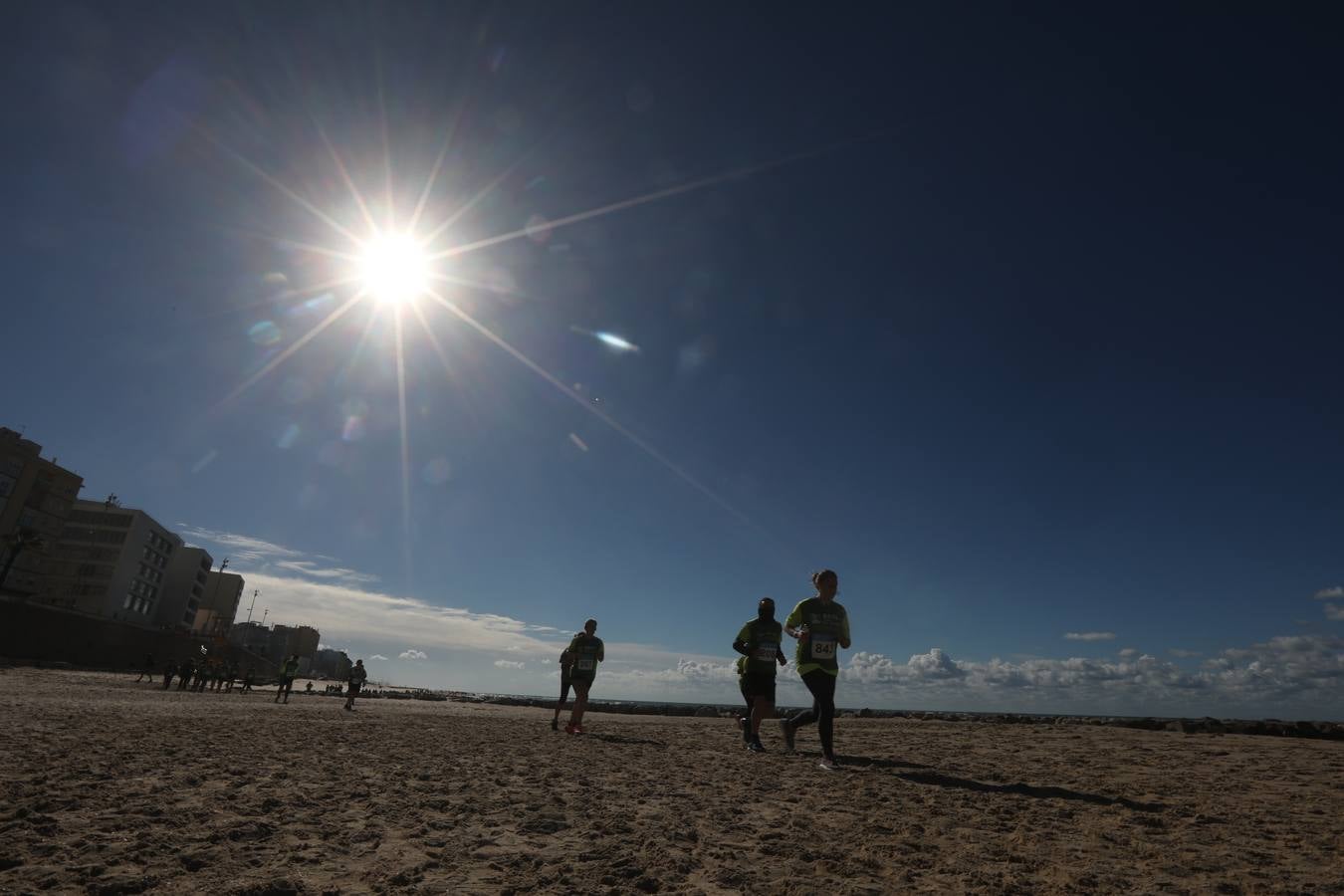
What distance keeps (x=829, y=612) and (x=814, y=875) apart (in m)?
4.74

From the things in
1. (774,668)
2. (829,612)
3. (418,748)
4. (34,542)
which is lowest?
(418,748)

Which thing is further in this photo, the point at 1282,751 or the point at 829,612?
the point at 1282,751

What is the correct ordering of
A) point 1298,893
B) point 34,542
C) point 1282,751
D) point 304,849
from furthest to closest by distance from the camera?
point 34,542, point 1282,751, point 304,849, point 1298,893

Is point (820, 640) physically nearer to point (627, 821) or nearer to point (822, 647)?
point (822, 647)

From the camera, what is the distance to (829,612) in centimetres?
767

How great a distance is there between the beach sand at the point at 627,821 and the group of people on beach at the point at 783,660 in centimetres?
76

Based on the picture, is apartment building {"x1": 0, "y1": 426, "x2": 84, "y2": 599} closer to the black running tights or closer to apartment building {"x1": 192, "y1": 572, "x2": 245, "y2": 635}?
apartment building {"x1": 192, "y1": 572, "x2": 245, "y2": 635}

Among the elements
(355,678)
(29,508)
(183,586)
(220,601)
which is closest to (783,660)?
(355,678)

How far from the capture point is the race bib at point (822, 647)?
748cm

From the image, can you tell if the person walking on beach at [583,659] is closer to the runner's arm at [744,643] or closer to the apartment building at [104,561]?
the runner's arm at [744,643]

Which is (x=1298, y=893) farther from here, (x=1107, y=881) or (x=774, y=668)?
(x=774, y=668)

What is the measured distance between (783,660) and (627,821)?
223 inches

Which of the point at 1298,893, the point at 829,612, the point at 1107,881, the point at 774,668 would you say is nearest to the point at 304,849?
the point at 1107,881

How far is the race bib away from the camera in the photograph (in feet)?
24.5
